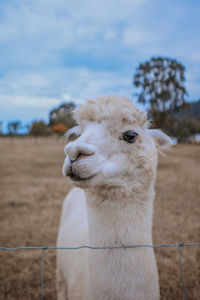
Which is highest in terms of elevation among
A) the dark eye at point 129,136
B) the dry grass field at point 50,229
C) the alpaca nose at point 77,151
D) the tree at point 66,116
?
the tree at point 66,116

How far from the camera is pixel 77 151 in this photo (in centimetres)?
134

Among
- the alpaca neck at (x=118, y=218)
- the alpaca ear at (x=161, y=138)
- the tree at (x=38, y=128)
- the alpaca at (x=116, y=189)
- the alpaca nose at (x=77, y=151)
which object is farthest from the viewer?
the tree at (x=38, y=128)

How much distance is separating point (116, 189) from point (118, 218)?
210 millimetres

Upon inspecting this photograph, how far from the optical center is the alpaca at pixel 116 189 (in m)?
1.46

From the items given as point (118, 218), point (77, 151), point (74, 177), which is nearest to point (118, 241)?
point (118, 218)

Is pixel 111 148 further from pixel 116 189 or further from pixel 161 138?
pixel 161 138

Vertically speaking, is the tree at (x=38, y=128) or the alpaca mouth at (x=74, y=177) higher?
the tree at (x=38, y=128)

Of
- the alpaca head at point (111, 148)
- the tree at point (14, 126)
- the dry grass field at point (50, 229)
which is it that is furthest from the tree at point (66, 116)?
the tree at point (14, 126)

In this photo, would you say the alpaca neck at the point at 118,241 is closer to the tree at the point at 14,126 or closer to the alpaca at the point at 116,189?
the alpaca at the point at 116,189

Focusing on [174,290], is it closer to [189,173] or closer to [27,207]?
[27,207]

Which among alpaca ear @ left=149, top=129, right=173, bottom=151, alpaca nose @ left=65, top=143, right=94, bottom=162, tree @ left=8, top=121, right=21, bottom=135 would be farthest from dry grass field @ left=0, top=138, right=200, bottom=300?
tree @ left=8, top=121, right=21, bottom=135

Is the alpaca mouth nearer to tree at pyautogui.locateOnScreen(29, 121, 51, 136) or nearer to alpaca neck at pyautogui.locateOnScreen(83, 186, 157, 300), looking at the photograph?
alpaca neck at pyautogui.locateOnScreen(83, 186, 157, 300)

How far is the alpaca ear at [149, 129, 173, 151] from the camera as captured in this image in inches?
79.6

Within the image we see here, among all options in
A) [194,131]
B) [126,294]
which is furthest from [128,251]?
[194,131]
